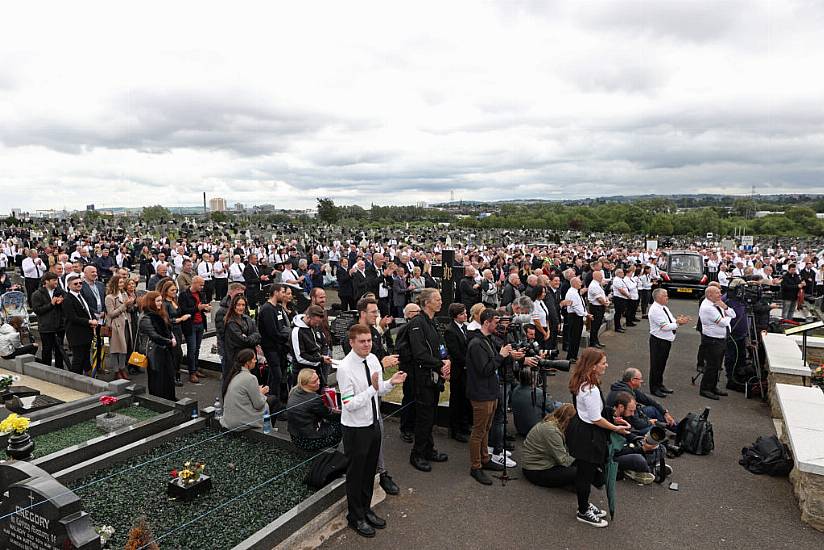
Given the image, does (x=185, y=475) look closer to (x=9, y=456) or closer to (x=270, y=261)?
(x=9, y=456)

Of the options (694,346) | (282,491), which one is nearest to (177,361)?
(282,491)

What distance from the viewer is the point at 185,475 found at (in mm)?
5285

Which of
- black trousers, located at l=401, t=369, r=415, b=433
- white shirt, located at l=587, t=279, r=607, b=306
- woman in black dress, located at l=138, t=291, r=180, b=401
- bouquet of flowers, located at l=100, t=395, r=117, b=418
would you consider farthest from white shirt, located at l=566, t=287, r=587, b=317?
bouquet of flowers, located at l=100, t=395, r=117, b=418

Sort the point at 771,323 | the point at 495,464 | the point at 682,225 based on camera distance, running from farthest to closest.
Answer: the point at 682,225 → the point at 771,323 → the point at 495,464

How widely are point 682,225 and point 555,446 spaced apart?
6849cm

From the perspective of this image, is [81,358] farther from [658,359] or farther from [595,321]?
[595,321]

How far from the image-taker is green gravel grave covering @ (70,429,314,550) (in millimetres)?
4707

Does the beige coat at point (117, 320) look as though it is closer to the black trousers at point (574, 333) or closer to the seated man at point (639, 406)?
the seated man at point (639, 406)

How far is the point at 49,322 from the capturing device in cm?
920

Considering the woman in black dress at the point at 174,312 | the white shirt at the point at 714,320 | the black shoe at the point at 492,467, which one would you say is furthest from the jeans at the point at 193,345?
the white shirt at the point at 714,320

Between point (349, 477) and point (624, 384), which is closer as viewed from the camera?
point (349, 477)

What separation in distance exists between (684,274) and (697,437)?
16.7 metres

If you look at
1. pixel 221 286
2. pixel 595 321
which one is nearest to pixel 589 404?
pixel 595 321

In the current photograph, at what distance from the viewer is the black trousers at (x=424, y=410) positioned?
19.5 ft
